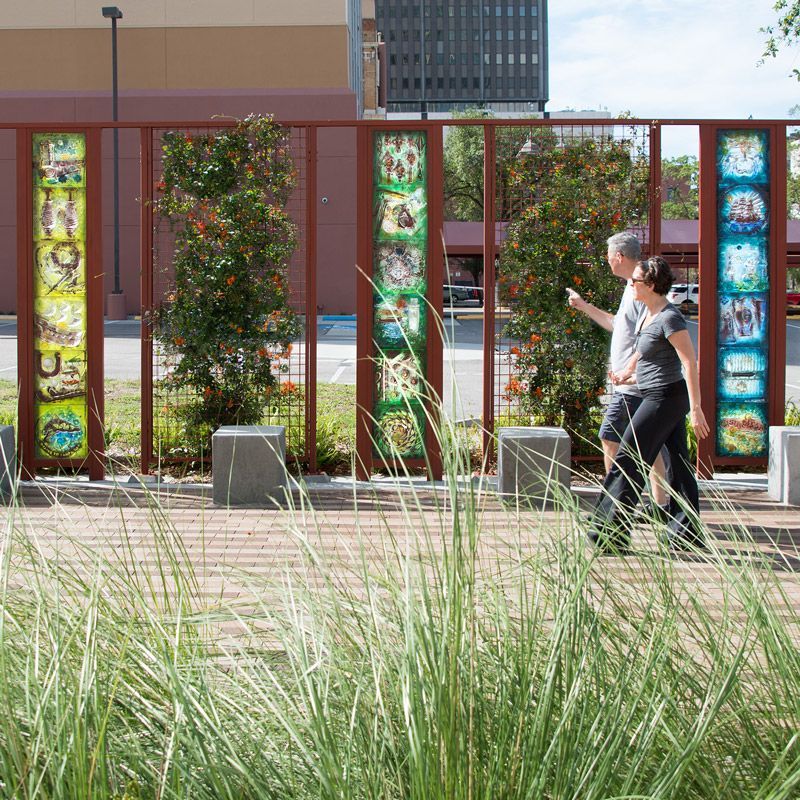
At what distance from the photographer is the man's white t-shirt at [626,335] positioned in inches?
280

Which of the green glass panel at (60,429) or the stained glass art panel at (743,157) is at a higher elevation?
the stained glass art panel at (743,157)

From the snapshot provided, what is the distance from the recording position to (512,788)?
225 centimetres

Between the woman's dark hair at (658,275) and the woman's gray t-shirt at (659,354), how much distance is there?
12cm

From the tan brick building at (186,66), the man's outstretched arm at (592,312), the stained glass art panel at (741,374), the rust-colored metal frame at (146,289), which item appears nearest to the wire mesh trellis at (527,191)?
the stained glass art panel at (741,374)

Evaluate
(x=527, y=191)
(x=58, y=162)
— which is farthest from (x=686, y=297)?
(x=58, y=162)

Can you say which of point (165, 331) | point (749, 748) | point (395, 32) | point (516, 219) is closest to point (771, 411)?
point (516, 219)

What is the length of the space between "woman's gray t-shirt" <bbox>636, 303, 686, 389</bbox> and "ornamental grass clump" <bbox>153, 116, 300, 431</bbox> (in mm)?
3392

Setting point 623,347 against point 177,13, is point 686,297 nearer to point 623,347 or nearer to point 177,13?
point 177,13

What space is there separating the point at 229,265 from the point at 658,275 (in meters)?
3.73

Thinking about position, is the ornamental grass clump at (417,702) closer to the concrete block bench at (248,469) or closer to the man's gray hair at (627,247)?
the man's gray hair at (627,247)

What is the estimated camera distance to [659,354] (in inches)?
266

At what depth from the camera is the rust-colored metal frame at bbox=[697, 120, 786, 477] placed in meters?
9.14

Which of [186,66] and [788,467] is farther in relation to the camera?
[186,66]

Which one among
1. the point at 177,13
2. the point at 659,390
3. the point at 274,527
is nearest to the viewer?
the point at 659,390
